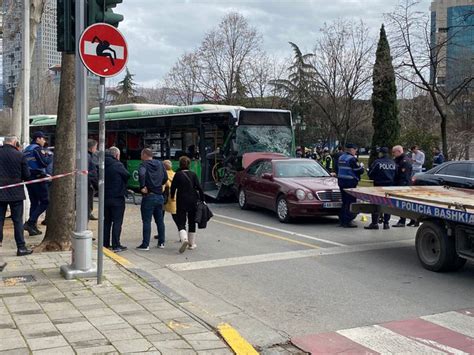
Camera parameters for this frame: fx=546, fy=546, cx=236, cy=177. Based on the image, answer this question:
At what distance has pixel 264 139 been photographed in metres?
16.8

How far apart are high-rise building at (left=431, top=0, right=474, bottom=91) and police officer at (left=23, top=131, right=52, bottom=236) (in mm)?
15977

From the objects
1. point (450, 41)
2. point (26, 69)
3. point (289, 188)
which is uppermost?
point (450, 41)

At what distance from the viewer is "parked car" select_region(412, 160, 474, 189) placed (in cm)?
1273

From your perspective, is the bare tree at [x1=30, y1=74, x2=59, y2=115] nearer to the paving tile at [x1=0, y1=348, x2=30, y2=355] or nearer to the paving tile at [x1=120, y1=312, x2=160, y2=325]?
the paving tile at [x1=120, y1=312, x2=160, y2=325]

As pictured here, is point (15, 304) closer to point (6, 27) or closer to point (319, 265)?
point (319, 265)

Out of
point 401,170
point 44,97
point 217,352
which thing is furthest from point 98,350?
point 44,97

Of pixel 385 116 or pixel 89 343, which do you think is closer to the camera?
pixel 89 343

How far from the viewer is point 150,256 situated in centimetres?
912

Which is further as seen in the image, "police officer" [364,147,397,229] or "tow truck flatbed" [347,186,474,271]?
"police officer" [364,147,397,229]

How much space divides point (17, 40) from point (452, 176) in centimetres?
1756

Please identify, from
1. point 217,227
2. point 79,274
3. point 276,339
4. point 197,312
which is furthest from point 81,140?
point 217,227

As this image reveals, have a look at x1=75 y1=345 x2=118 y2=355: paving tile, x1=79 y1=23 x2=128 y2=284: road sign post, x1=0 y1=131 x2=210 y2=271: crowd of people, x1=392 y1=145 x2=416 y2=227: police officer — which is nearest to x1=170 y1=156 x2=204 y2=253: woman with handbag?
x1=0 y1=131 x2=210 y2=271: crowd of people

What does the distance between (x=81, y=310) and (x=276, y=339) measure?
6.65 ft

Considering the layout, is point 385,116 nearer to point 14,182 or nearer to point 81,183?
point 14,182
